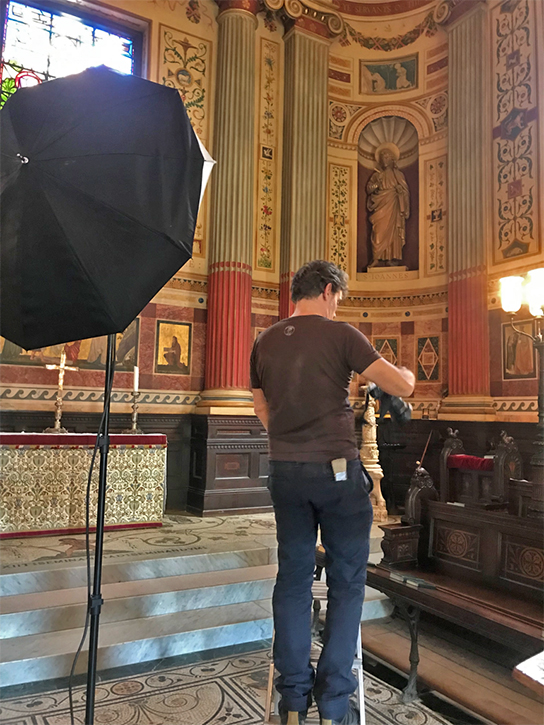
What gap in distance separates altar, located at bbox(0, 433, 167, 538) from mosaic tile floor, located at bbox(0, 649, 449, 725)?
2.35m

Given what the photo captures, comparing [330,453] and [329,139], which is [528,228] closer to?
[329,139]

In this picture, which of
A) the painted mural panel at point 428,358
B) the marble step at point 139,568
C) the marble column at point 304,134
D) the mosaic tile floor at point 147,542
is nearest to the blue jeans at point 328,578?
the marble step at point 139,568

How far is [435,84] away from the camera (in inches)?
340

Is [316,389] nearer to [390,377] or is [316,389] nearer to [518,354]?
[390,377]

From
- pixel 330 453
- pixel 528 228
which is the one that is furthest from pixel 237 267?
pixel 330 453

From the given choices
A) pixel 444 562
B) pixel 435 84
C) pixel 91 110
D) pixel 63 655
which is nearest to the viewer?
pixel 91 110

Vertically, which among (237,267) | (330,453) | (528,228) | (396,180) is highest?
(396,180)

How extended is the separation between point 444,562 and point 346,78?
8218 millimetres

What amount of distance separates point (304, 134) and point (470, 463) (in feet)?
17.7

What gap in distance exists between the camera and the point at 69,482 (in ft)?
17.7

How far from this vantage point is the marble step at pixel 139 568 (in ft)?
12.9

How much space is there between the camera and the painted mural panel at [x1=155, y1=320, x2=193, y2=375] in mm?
7455

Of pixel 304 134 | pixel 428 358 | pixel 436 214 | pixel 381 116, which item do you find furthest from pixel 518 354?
pixel 381 116

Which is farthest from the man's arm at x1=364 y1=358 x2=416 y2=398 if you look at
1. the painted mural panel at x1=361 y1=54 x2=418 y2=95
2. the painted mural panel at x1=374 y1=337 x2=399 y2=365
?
the painted mural panel at x1=361 y1=54 x2=418 y2=95
